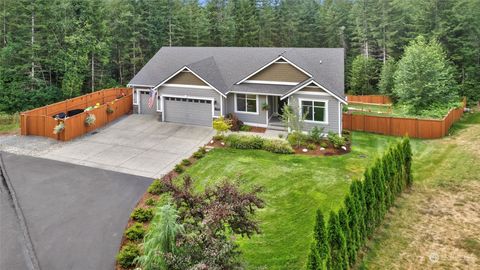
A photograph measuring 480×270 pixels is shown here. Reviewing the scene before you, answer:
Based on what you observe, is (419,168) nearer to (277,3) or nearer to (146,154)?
(146,154)

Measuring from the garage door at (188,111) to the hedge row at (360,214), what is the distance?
46.3 feet

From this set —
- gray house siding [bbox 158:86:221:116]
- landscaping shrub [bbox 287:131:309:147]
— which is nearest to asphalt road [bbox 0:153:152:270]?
landscaping shrub [bbox 287:131:309:147]

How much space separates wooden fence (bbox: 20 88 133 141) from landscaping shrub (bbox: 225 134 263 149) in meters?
9.77

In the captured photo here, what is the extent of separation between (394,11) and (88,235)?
4390cm

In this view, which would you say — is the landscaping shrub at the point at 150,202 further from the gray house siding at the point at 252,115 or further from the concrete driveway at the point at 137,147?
the gray house siding at the point at 252,115

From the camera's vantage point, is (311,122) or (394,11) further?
(394,11)

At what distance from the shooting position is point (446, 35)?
125ft

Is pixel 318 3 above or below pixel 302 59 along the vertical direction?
above

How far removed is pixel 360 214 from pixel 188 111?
17562 millimetres

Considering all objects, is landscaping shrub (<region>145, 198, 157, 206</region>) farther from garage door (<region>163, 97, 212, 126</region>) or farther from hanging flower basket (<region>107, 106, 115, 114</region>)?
hanging flower basket (<region>107, 106, 115, 114</region>)

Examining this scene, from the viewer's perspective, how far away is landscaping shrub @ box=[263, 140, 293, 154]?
66.3 feet

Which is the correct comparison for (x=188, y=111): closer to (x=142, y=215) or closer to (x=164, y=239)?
(x=142, y=215)

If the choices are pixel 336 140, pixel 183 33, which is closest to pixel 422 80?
pixel 336 140

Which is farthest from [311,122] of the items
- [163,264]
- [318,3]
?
[318,3]
